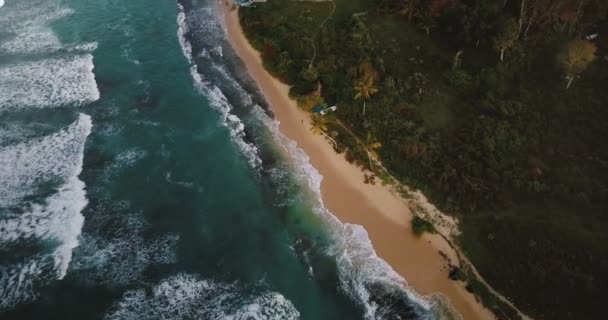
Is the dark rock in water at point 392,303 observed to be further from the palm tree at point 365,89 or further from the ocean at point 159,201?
the palm tree at point 365,89

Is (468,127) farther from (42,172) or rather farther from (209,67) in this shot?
(42,172)

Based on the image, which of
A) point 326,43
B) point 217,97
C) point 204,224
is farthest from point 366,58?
point 204,224

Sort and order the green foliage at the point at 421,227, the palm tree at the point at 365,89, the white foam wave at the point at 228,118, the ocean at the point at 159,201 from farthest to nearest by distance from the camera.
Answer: the palm tree at the point at 365,89 < the white foam wave at the point at 228,118 < the green foliage at the point at 421,227 < the ocean at the point at 159,201

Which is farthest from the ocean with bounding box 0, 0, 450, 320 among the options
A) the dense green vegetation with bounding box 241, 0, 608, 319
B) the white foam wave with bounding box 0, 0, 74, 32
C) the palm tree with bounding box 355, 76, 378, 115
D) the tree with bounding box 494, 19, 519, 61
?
the tree with bounding box 494, 19, 519, 61

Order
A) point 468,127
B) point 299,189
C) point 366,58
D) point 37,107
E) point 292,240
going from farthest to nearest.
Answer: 1. point 366,58
2. point 37,107
3. point 468,127
4. point 299,189
5. point 292,240

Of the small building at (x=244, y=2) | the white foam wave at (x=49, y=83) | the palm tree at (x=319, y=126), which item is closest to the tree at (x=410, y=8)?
the palm tree at (x=319, y=126)
